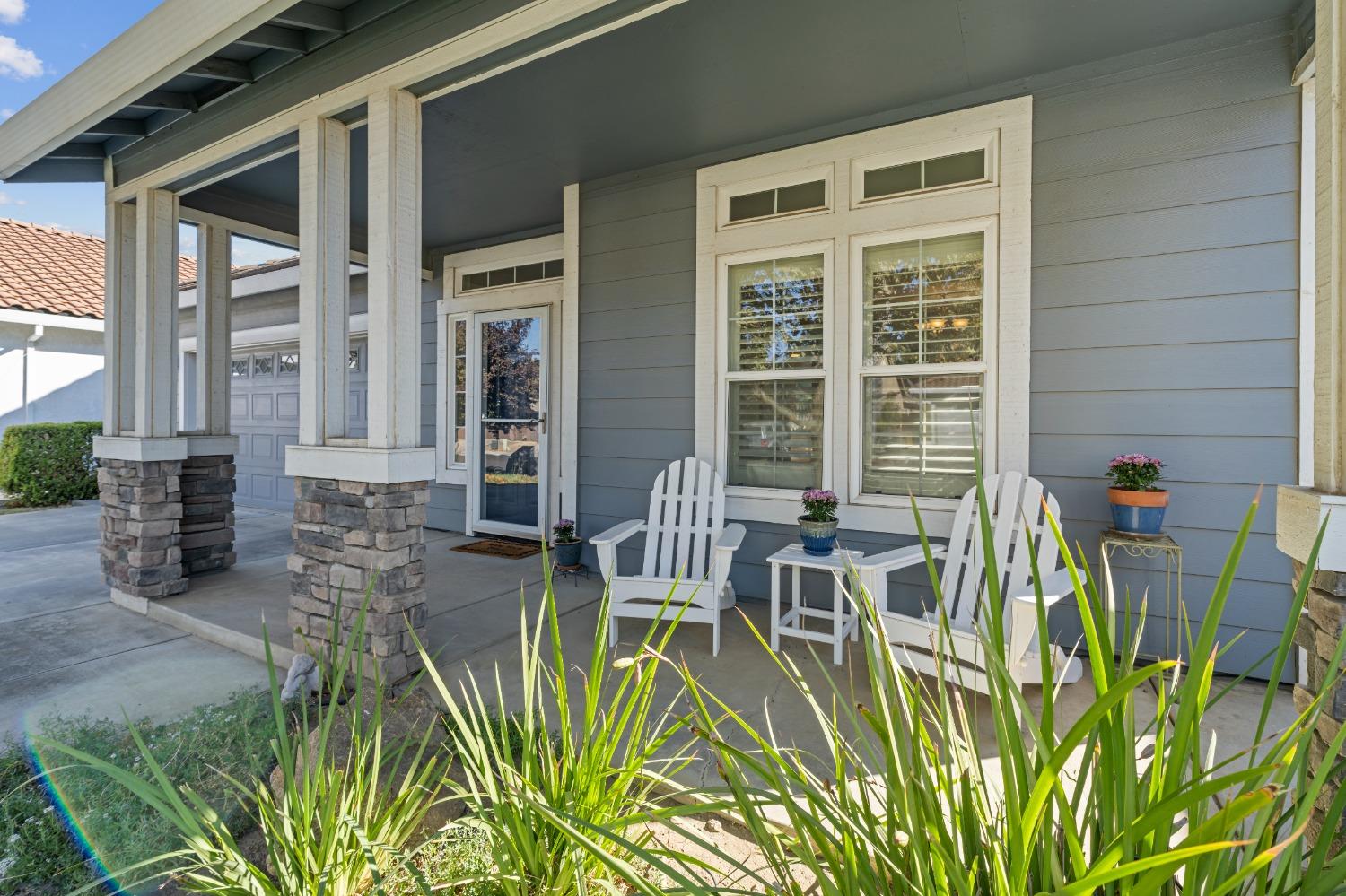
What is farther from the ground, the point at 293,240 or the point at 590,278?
the point at 293,240

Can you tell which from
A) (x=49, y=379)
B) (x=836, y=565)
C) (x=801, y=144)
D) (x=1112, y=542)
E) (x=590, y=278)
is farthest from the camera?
(x=49, y=379)

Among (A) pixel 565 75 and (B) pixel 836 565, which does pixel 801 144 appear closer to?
(A) pixel 565 75

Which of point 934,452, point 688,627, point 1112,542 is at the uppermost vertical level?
point 934,452

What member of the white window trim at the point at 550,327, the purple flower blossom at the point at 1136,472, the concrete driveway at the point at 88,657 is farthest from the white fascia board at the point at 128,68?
the purple flower blossom at the point at 1136,472

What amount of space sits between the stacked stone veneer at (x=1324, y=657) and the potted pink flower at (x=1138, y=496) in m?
1.35

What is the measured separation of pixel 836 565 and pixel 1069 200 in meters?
1.97

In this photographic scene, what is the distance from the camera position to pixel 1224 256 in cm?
271

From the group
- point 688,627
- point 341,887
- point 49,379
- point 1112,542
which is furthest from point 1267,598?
point 49,379

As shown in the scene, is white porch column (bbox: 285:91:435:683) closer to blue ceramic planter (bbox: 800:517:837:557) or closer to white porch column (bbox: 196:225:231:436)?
blue ceramic planter (bbox: 800:517:837:557)

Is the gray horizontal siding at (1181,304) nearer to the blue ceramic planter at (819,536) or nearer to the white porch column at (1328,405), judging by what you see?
the blue ceramic planter at (819,536)

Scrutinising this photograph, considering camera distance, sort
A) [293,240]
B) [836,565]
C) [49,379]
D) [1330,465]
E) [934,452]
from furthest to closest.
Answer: [49,379]
[293,240]
[934,452]
[836,565]
[1330,465]

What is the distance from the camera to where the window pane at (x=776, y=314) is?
364cm

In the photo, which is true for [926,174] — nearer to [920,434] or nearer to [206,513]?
[920,434]

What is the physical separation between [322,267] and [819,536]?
2.60 meters
